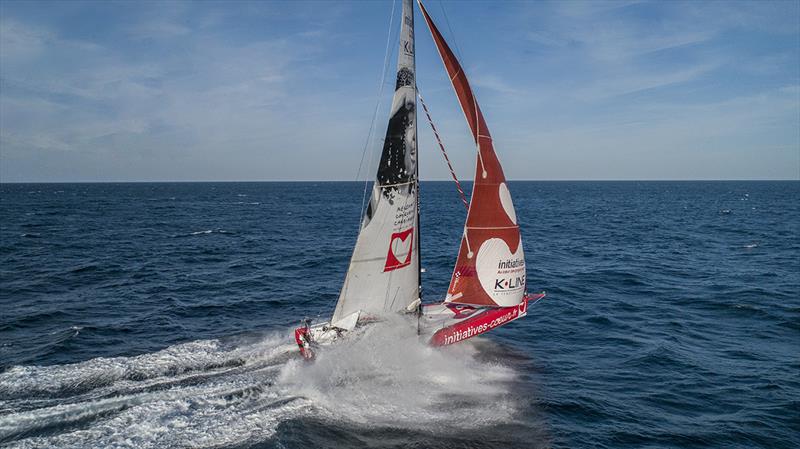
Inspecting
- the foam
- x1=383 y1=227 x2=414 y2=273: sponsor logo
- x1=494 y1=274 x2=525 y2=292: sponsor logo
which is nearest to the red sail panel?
x1=494 y1=274 x2=525 y2=292: sponsor logo

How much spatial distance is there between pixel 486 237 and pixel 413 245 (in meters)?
2.50

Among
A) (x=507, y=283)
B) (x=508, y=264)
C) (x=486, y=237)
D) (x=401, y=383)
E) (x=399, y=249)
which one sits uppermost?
(x=486, y=237)

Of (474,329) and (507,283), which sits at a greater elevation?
(507,283)

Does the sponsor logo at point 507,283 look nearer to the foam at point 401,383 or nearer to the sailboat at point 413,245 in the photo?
the sailboat at point 413,245

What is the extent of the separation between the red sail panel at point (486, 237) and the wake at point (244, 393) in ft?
7.87

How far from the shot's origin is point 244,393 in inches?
556

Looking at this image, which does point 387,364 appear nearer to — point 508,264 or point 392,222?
point 392,222

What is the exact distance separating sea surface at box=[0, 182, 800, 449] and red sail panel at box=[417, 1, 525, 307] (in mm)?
2414

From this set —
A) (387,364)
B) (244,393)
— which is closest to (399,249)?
(387,364)

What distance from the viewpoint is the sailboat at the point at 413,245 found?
50.7ft

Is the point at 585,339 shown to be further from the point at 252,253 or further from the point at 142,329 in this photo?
the point at 252,253

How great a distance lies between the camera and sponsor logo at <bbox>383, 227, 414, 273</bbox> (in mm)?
16328

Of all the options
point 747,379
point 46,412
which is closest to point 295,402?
point 46,412

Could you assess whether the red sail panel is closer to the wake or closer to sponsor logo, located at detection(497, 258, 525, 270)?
sponsor logo, located at detection(497, 258, 525, 270)
